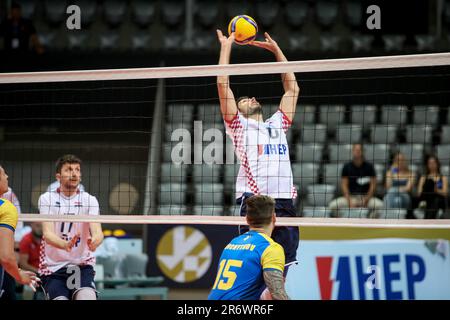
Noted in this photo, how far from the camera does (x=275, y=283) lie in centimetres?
666

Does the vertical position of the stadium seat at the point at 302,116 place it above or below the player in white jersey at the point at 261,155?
above

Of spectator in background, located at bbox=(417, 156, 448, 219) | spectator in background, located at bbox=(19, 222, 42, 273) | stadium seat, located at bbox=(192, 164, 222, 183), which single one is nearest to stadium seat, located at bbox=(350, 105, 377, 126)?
spectator in background, located at bbox=(417, 156, 448, 219)

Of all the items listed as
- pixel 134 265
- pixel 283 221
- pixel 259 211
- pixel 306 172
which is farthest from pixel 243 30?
pixel 306 172

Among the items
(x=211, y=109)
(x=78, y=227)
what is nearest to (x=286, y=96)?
(x=78, y=227)

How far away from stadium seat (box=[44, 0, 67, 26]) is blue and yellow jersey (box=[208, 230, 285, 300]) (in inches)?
511

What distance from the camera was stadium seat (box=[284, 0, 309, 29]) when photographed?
18.7 m

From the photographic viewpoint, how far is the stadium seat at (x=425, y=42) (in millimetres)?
17406

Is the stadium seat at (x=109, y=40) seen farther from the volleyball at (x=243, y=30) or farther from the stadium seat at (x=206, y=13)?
the volleyball at (x=243, y=30)

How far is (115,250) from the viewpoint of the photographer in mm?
13070

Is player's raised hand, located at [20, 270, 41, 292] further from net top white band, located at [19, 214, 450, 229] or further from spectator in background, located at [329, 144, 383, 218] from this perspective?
spectator in background, located at [329, 144, 383, 218]

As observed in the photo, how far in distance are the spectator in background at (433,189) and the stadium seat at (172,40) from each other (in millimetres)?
6433

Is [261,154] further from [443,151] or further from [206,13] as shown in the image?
[206,13]

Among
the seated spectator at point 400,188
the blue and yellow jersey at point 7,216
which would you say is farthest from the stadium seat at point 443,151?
the blue and yellow jersey at point 7,216

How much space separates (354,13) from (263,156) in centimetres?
1127
